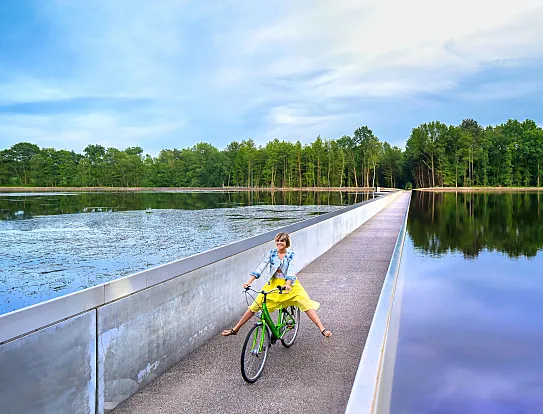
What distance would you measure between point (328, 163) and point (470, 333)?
398ft

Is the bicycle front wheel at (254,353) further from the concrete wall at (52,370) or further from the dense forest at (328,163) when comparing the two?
the dense forest at (328,163)

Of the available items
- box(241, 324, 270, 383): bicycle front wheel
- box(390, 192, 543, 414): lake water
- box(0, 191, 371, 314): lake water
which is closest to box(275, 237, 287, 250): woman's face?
box(241, 324, 270, 383): bicycle front wheel

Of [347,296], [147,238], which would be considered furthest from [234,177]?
[347,296]

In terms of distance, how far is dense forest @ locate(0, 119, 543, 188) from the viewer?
113938mm

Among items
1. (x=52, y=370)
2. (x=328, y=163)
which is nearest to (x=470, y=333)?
(x=52, y=370)

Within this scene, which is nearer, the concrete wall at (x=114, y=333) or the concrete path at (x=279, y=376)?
the concrete wall at (x=114, y=333)

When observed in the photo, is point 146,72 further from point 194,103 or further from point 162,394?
point 162,394

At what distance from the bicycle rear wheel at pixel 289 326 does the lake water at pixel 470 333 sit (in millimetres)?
1419

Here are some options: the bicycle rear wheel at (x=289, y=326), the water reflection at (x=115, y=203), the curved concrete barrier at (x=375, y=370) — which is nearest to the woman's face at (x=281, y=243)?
the bicycle rear wheel at (x=289, y=326)

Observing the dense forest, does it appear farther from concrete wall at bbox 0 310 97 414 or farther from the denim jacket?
concrete wall at bbox 0 310 97 414

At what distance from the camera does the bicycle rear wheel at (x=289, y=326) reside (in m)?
5.55

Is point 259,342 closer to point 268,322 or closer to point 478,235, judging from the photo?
point 268,322

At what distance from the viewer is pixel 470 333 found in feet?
28.4

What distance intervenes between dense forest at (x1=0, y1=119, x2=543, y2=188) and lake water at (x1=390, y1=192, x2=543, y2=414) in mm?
101826
